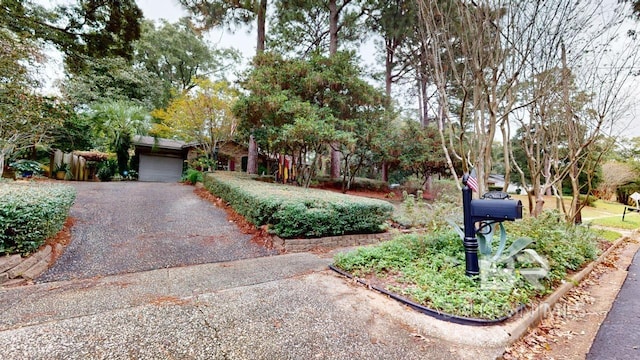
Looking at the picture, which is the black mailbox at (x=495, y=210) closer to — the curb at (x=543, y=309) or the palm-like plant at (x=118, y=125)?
the curb at (x=543, y=309)

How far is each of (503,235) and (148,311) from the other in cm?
392

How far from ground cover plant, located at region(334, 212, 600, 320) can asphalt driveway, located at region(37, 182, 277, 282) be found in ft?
6.64

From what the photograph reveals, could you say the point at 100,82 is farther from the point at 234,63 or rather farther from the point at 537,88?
the point at 537,88

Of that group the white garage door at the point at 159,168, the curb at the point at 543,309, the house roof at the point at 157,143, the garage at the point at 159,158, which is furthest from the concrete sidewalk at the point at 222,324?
the white garage door at the point at 159,168

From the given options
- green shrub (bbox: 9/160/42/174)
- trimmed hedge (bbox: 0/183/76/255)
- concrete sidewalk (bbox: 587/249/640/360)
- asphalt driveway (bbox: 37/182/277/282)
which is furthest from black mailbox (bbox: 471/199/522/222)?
green shrub (bbox: 9/160/42/174)

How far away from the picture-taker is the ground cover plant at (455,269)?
2.56 metres

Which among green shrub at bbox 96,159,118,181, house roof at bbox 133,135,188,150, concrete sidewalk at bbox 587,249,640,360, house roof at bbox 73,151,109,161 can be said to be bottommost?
concrete sidewalk at bbox 587,249,640,360

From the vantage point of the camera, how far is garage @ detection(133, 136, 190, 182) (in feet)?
53.7

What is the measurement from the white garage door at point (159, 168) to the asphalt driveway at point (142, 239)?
35.4 feet

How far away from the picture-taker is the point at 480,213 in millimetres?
2844

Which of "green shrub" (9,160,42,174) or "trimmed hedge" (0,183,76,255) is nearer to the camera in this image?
"trimmed hedge" (0,183,76,255)

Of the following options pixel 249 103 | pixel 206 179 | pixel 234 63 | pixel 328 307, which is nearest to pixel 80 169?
pixel 206 179

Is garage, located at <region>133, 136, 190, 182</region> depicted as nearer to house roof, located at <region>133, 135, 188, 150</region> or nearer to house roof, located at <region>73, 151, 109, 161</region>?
house roof, located at <region>133, 135, 188, 150</region>

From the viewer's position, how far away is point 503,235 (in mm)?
3270
